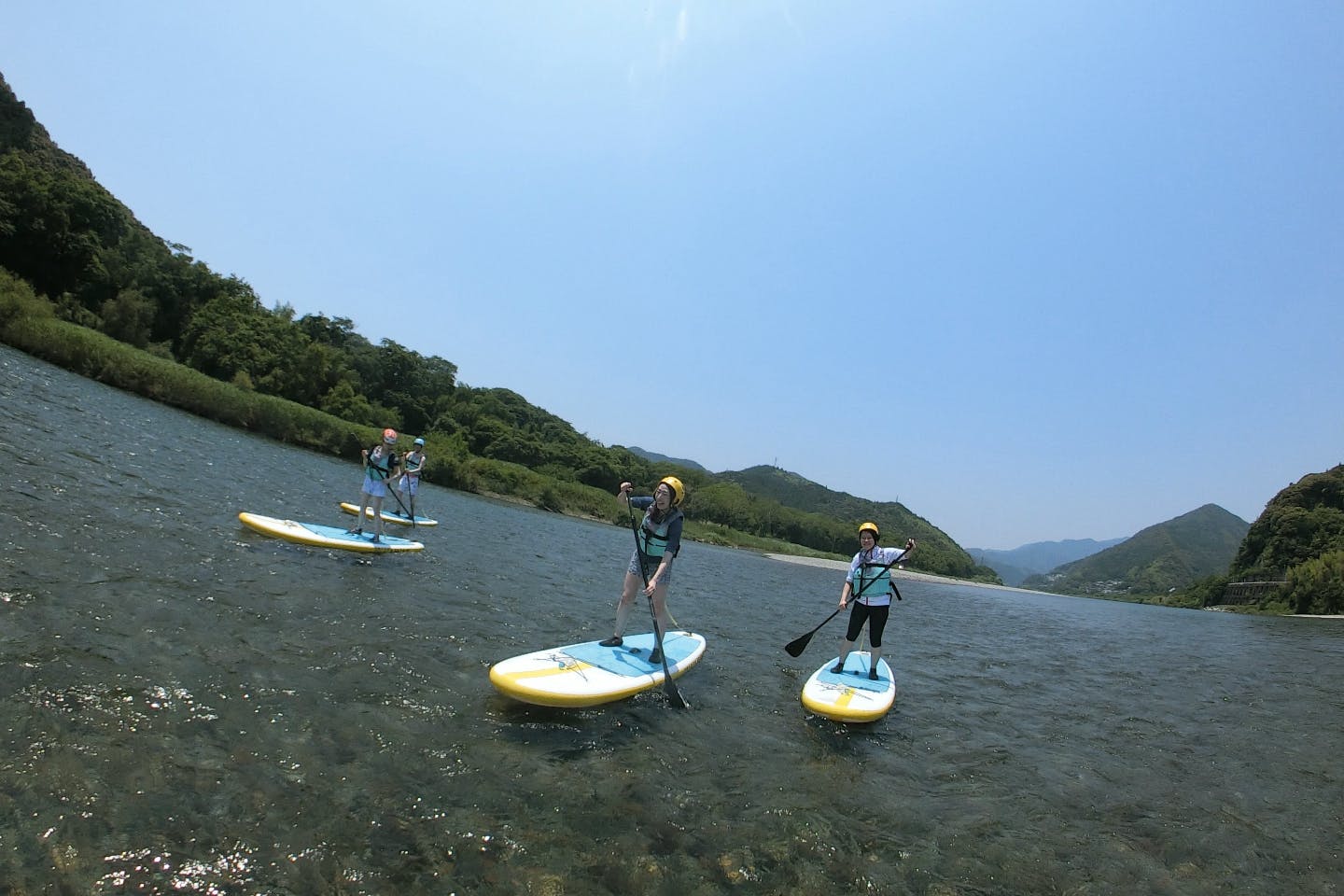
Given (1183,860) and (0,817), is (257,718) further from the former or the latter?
(1183,860)

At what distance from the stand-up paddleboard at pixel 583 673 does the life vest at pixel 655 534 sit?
61.9 inches

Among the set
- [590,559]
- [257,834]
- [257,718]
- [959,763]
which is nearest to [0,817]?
[257,834]

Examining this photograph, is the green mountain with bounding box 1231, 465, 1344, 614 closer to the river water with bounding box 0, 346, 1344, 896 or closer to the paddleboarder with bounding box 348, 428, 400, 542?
the river water with bounding box 0, 346, 1344, 896

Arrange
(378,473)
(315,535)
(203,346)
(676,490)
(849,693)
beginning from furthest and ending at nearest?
(203,346)
(378,473)
(315,535)
(849,693)
(676,490)

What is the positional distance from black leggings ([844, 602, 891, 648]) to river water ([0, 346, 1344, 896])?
1.37 m

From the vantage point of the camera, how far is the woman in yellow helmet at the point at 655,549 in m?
8.91

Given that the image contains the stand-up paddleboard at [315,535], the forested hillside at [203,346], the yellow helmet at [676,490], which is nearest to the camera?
the yellow helmet at [676,490]

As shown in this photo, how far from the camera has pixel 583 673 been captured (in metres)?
7.94

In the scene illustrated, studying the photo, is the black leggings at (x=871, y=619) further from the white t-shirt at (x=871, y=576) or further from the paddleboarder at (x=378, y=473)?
the paddleboarder at (x=378, y=473)

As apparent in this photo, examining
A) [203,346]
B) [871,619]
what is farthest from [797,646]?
[203,346]

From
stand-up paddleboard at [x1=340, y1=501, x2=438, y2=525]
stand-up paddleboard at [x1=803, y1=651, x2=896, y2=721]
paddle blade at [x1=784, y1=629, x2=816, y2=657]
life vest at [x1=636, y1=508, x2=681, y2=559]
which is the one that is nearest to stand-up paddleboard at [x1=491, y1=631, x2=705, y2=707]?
life vest at [x1=636, y1=508, x2=681, y2=559]

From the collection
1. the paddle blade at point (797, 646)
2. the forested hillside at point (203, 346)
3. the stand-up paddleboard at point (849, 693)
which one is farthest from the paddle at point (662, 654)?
the forested hillside at point (203, 346)

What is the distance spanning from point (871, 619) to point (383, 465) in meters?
11.7

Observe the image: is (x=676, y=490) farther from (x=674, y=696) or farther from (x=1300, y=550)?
(x=1300, y=550)
